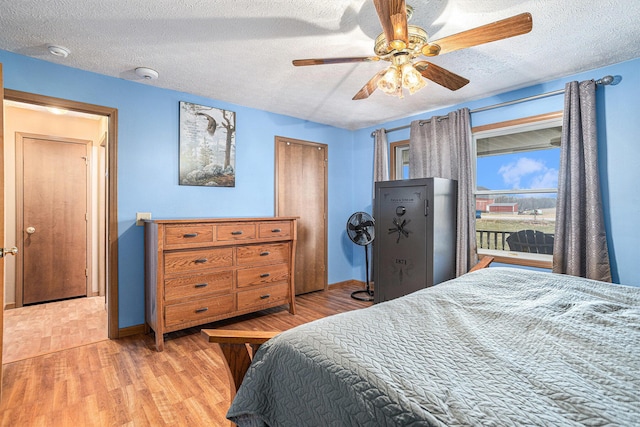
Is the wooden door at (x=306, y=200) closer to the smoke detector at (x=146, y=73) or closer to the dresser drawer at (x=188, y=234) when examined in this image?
the dresser drawer at (x=188, y=234)

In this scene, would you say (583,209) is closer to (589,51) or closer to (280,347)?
(589,51)

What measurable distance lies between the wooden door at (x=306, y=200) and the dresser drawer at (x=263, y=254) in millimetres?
669

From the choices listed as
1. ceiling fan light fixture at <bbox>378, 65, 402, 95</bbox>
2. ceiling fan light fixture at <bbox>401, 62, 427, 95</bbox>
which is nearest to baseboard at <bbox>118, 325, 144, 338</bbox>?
ceiling fan light fixture at <bbox>378, 65, 402, 95</bbox>

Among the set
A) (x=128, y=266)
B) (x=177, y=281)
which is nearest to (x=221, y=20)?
(x=177, y=281)

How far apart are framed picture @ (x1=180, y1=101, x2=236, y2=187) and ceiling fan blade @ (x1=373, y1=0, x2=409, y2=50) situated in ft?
7.40

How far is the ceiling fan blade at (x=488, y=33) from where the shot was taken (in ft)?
4.54

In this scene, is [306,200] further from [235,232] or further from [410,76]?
[410,76]

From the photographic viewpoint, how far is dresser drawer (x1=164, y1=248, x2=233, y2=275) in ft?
8.45

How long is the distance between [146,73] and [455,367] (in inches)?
119

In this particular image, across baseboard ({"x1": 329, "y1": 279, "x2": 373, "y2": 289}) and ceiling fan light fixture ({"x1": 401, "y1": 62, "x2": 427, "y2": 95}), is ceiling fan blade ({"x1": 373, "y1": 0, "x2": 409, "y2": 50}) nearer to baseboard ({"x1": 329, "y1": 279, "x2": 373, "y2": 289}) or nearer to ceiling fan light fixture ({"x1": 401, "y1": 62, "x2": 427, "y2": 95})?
ceiling fan light fixture ({"x1": 401, "y1": 62, "x2": 427, "y2": 95})

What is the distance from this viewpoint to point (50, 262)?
3787mm

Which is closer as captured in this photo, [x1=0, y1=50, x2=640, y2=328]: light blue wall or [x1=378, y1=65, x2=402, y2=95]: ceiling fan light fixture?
[x1=378, y1=65, x2=402, y2=95]: ceiling fan light fixture

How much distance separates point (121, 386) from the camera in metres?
1.99

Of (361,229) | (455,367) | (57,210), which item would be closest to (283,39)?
(455,367)
